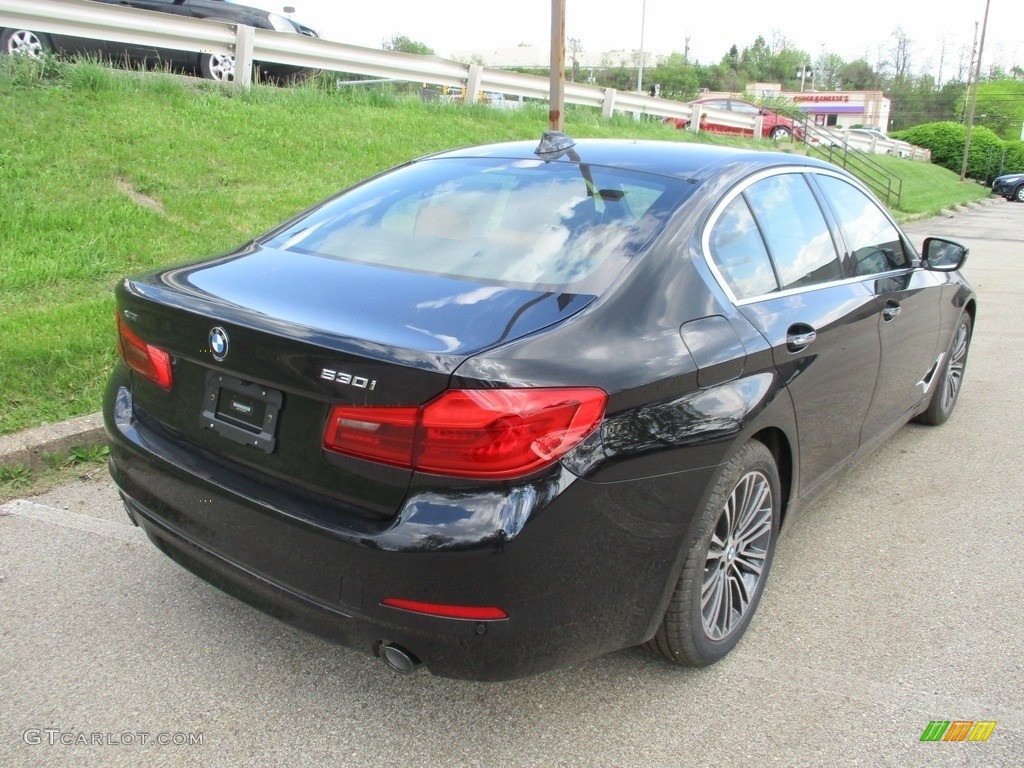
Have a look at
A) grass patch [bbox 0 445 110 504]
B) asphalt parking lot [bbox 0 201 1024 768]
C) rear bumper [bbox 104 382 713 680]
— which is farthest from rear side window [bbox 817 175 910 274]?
grass patch [bbox 0 445 110 504]

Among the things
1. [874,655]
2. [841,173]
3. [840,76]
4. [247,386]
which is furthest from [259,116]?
[840,76]

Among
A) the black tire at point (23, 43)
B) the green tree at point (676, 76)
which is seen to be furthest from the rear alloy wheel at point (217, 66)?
the green tree at point (676, 76)

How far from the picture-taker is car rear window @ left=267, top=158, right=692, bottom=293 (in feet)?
8.65

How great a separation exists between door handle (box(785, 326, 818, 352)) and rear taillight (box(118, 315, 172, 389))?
1993 mm

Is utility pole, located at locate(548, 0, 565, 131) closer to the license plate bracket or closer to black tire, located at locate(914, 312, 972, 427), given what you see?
black tire, located at locate(914, 312, 972, 427)

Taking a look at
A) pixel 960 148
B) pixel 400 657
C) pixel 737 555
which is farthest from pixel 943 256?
pixel 960 148

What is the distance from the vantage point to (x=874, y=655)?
2943 mm

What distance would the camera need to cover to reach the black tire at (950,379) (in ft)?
16.7

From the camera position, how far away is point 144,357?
2.71 metres

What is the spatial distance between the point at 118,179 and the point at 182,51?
3.77 m

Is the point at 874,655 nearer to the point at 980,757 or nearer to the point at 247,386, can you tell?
the point at 980,757

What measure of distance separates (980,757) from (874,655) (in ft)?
1.66

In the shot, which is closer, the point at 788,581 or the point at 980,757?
the point at 980,757

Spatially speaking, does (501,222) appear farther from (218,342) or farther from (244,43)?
(244,43)
